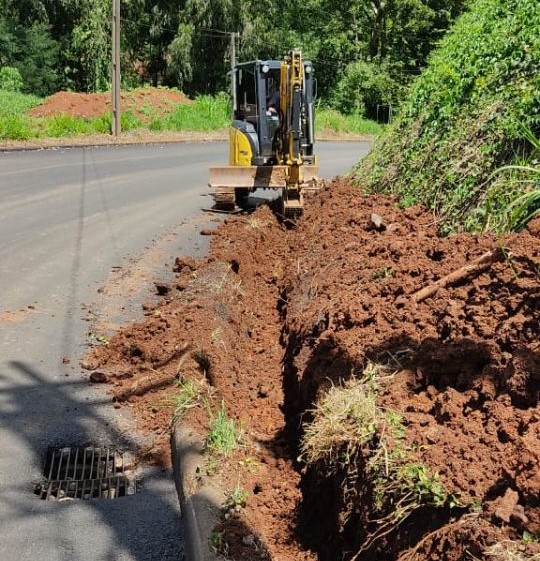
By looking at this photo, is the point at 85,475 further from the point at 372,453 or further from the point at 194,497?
the point at 372,453

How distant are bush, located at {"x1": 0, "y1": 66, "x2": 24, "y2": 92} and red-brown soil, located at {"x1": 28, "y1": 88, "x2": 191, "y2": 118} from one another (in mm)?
5893

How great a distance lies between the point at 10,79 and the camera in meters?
37.8

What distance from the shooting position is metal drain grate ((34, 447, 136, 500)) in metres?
4.43

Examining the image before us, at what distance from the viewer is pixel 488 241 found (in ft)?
17.6

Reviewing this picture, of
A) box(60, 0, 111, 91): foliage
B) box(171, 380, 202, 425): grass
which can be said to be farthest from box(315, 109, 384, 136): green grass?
box(171, 380, 202, 425): grass

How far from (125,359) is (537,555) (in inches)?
170

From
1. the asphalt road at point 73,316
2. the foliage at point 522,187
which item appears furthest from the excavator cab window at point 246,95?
the foliage at point 522,187

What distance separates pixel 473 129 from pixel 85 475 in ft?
18.1

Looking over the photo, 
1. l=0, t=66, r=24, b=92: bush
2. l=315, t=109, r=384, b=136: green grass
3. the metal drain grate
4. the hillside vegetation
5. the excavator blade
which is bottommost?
the metal drain grate

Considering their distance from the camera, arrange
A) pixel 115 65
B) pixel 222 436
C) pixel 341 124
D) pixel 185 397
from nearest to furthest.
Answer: pixel 222 436 < pixel 185 397 < pixel 115 65 < pixel 341 124

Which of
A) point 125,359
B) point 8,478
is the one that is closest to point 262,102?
point 125,359

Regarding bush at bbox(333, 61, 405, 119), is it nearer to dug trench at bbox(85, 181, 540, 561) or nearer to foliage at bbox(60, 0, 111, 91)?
foliage at bbox(60, 0, 111, 91)

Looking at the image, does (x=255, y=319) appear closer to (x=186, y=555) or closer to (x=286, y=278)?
(x=286, y=278)

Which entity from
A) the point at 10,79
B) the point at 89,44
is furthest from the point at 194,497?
the point at 89,44
